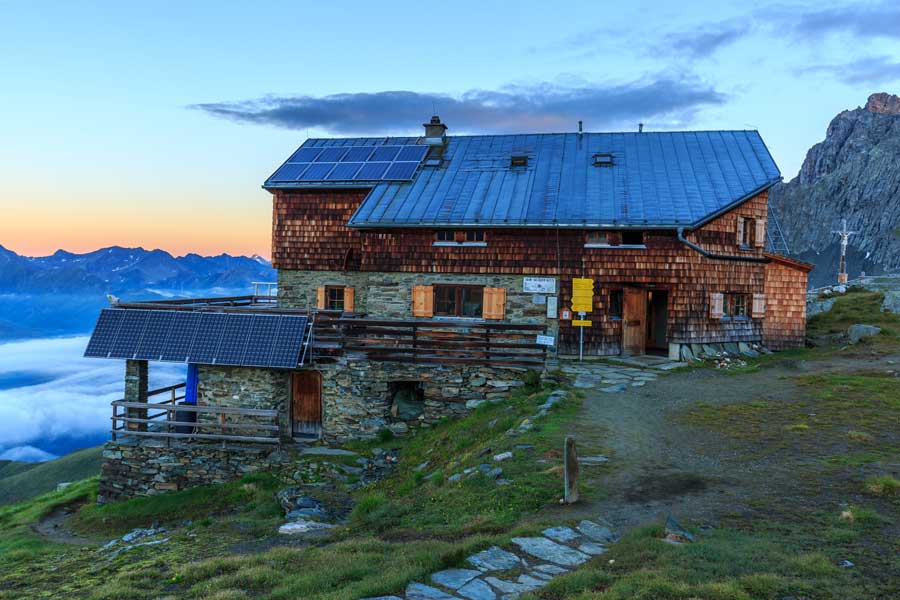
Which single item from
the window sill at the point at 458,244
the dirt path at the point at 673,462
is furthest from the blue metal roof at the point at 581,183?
the dirt path at the point at 673,462

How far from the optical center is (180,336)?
779 inches

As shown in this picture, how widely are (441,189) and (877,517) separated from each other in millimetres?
20526

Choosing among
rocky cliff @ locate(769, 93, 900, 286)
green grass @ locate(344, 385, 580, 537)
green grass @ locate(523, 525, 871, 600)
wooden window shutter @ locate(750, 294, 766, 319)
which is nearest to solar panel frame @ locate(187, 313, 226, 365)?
green grass @ locate(344, 385, 580, 537)

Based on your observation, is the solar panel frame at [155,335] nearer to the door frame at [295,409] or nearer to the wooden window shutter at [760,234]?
the door frame at [295,409]

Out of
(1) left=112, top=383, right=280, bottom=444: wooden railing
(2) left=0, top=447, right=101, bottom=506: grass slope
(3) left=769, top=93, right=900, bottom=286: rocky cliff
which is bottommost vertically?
(2) left=0, top=447, right=101, bottom=506: grass slope

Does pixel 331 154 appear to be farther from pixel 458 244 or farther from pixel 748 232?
pixel 748 232

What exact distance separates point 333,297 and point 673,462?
63.2ft

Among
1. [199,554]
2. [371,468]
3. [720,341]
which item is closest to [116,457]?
[371,468]

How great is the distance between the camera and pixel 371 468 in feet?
55.6

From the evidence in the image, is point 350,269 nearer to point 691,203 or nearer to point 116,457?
point 116,457

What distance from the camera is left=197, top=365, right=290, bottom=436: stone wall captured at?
19.4 metres

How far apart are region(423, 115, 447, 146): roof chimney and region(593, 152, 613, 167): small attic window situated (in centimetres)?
750

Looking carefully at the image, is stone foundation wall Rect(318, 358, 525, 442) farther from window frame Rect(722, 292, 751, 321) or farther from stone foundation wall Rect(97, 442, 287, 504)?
window frame Rect(722, 292, 751, 321)

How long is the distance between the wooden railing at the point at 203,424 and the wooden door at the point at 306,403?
1.43m
